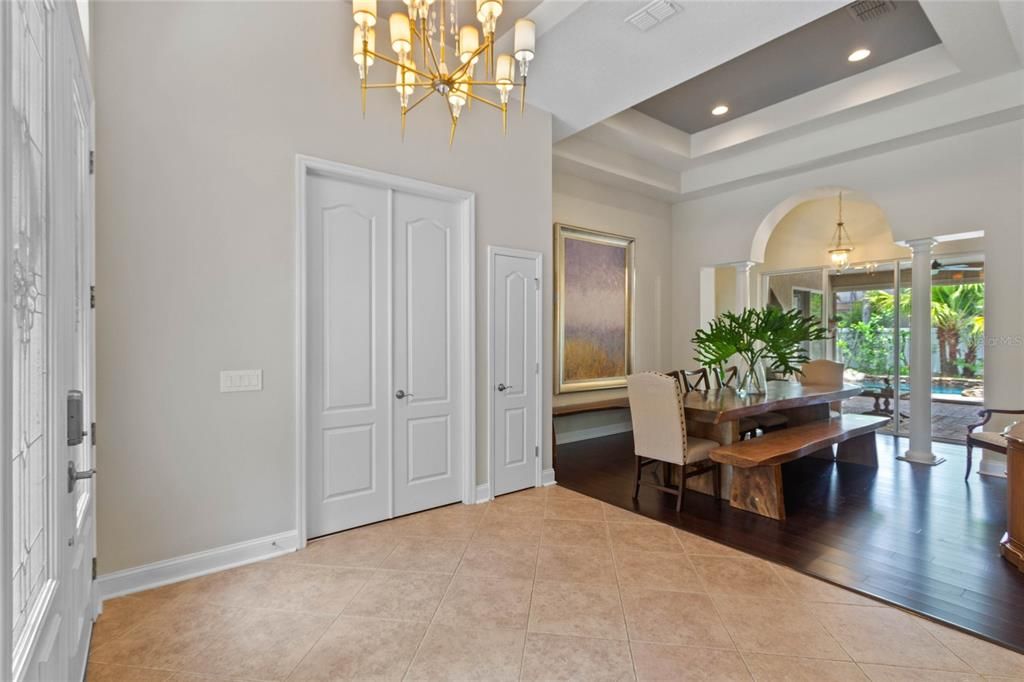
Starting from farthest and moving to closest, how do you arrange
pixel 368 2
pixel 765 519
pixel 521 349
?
pixel 521 349 → pixel 765 519 → pixel 368 2

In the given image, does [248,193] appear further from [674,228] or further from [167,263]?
[674,228]

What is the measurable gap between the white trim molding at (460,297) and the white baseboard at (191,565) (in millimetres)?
137

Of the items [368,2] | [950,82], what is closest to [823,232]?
[950,82]

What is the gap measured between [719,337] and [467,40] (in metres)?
3.12

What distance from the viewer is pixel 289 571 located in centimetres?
279

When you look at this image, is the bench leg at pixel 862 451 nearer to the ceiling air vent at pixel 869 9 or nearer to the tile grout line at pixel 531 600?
the tile grout line at pixel 531 600

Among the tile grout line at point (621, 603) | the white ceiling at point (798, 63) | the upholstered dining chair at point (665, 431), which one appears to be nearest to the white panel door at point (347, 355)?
the tile grout line at point (621, 603)

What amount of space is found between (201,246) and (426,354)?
1.61m

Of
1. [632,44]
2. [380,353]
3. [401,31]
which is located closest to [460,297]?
[380,353]

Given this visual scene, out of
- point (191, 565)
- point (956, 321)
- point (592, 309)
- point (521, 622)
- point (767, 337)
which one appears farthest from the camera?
point (592, 309)

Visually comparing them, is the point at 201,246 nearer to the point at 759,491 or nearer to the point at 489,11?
the point at 489,11

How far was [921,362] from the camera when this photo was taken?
16.8 feet

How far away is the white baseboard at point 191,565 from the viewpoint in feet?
8.28

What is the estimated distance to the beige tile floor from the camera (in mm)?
1979
